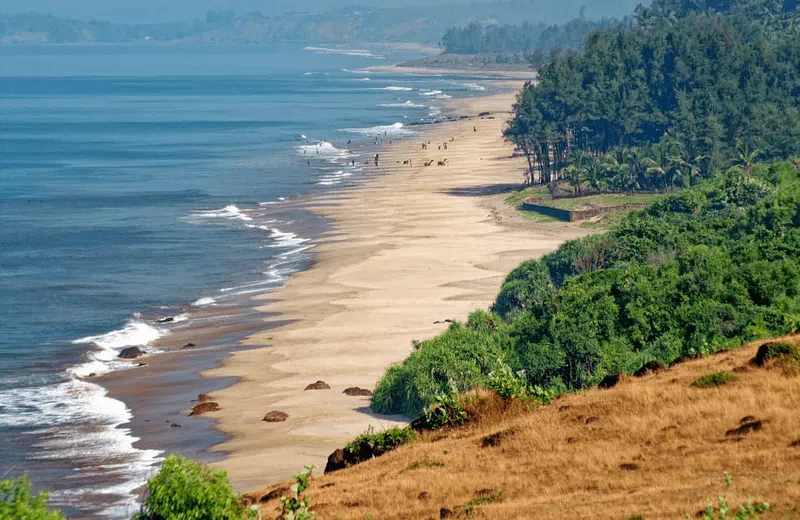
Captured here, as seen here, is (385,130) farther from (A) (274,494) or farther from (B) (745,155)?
(A) (274,494)

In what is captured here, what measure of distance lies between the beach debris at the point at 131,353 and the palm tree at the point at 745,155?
171 ft

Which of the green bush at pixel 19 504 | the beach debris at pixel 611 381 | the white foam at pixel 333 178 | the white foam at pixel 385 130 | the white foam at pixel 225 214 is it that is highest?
the green bush at pixel 19 504

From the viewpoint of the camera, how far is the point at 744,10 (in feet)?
634

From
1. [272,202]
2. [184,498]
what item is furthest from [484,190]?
[184,498]

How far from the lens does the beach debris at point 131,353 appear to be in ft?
171

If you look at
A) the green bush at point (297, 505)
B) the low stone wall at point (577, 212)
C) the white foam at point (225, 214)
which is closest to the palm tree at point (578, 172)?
the low stone wall at point (577, 212)

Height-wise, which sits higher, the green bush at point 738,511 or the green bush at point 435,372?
the green bush at point 738,511

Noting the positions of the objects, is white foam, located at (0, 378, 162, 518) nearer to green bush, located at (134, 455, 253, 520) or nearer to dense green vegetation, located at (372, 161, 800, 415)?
dense green vegetation, located at (372, 161, 800, 415)

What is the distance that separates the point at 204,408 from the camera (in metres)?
43.5

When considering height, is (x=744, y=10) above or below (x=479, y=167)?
above

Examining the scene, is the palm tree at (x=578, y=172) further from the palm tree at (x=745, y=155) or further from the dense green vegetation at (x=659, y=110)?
the palm tree at (x=745, y=155)

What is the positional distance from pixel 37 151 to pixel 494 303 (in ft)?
327

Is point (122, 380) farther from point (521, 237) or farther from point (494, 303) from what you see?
point (521, 237)

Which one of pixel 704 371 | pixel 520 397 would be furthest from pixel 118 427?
pixel 704 371
